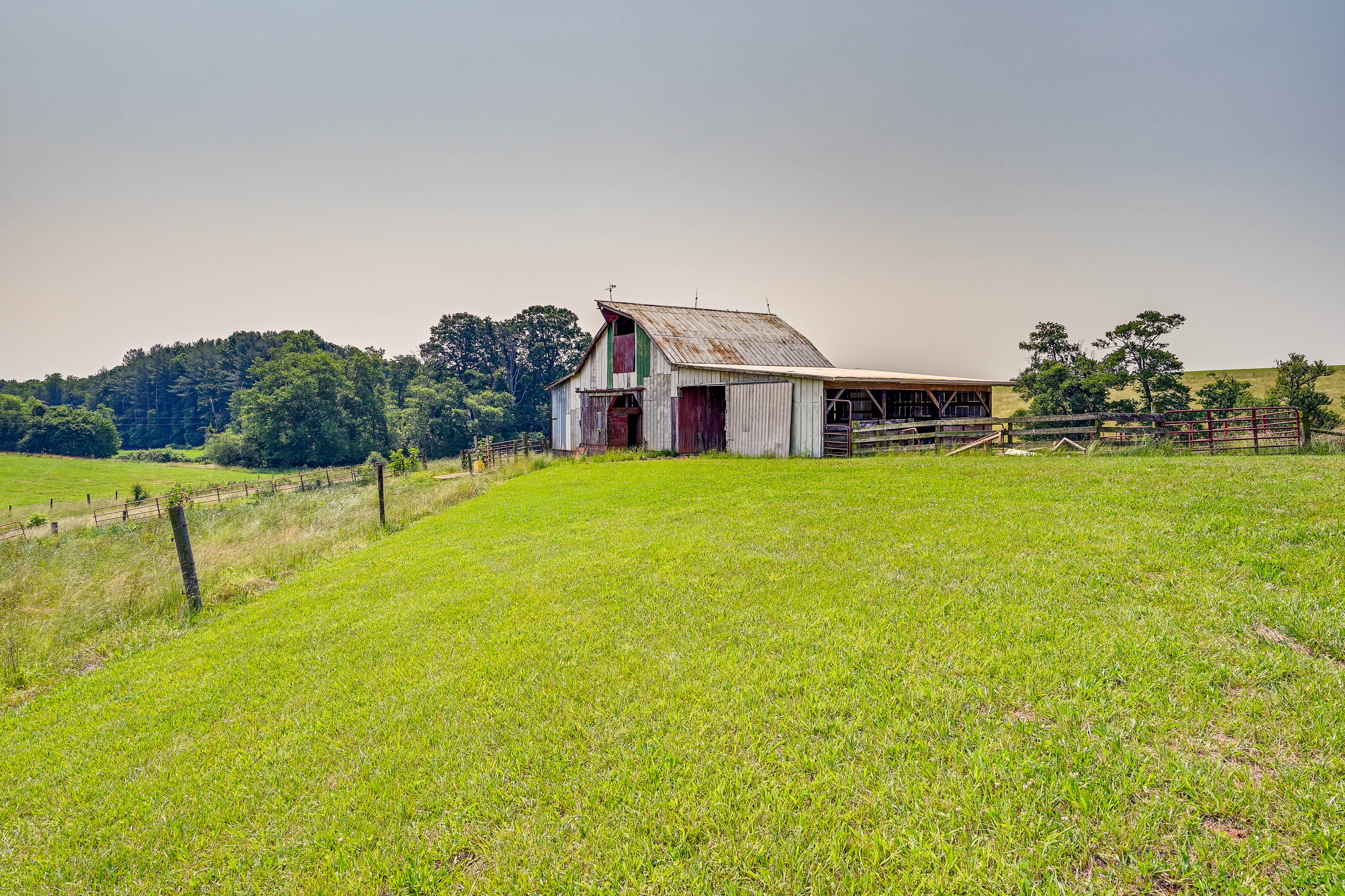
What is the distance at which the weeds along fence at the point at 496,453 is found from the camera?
31.1m

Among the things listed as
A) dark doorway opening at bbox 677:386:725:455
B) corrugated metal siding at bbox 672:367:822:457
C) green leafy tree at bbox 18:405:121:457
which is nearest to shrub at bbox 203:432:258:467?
green leafy tree at bbox 18:405:121:457

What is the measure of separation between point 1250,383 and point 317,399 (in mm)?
96472

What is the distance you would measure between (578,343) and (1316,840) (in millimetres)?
80350

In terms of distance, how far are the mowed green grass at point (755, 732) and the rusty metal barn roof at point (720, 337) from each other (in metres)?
18.8

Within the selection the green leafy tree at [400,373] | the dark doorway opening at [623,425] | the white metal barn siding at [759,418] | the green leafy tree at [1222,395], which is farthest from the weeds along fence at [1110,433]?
the green leafy tree at [400,373]

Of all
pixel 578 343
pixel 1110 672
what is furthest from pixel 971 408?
pixel 578 343

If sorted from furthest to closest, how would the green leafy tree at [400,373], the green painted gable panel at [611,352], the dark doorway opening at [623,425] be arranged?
the green leafy tree at [400,373] → the green painted gable panel at [611,352] → the dark doorway opening at [623,425]

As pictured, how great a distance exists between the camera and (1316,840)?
2564mm

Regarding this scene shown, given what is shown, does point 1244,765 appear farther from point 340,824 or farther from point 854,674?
point 340,824

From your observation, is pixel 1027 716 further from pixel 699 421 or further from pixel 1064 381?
pixel 1064 381

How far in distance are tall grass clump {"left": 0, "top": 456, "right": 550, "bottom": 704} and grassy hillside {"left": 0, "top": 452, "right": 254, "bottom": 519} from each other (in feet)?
116

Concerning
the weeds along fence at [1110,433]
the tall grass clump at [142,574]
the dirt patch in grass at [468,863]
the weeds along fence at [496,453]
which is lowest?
the tall grass clump at [142,574]

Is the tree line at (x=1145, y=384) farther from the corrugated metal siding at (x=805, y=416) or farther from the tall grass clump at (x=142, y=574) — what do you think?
the tall grass clump at (x=142, y=574)

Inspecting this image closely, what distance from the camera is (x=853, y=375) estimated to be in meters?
22.7
